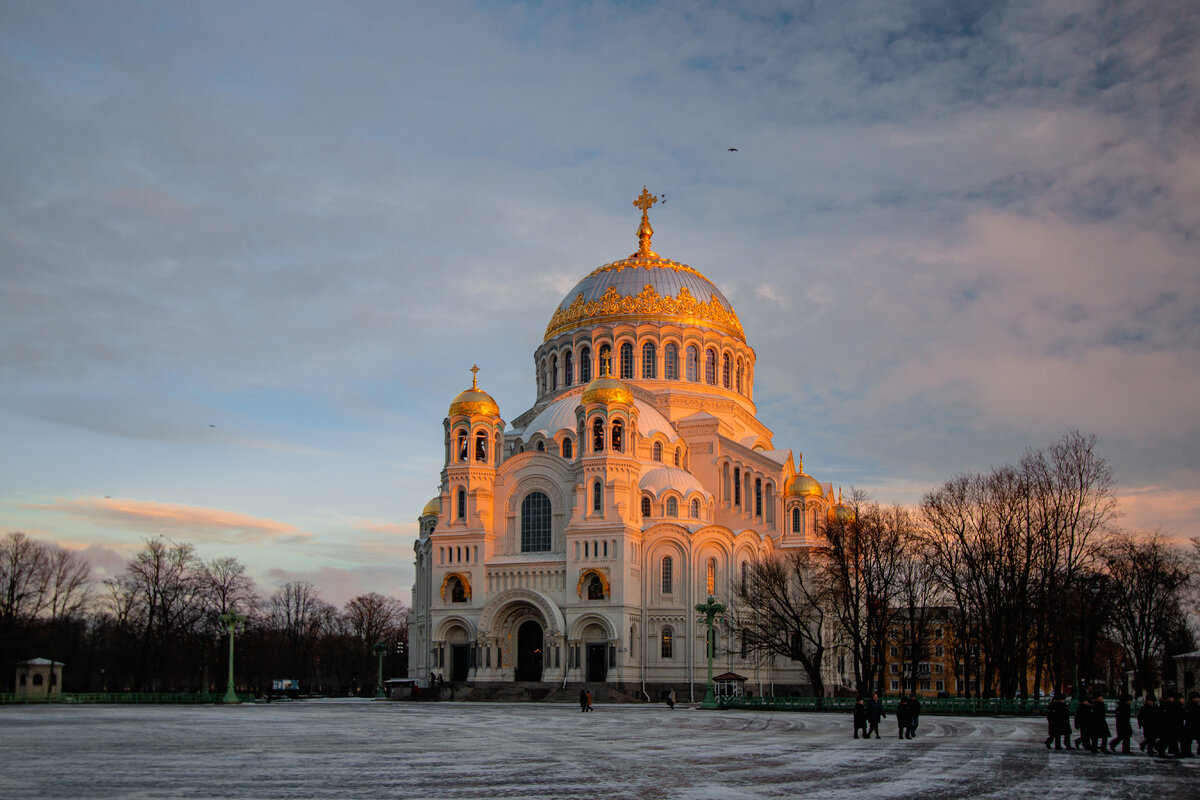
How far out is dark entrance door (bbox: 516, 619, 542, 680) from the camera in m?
55.9

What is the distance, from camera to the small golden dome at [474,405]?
58594mm

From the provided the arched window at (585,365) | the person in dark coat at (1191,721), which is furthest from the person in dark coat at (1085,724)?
the arched window at (585,365)

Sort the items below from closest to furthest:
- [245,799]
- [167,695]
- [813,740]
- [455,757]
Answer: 1. [245,799]
2. [455,757]
3. [813,740]
4. [167,695]

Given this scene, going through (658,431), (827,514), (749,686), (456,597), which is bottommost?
(749,686)

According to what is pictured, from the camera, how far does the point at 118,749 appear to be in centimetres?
2039

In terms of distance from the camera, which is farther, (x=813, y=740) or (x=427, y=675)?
(x=427, y=675)

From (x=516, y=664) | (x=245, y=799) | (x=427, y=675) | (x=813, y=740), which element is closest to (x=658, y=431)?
(x=516, y=664)

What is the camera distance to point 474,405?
58.7 metres

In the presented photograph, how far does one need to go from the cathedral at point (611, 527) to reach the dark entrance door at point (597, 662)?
7 centimetres

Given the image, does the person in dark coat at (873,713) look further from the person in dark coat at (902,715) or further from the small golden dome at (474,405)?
the small golden dome at (474,405)

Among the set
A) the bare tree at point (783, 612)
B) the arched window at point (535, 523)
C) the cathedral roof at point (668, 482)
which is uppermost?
the cathedral roof at point (668, 482)

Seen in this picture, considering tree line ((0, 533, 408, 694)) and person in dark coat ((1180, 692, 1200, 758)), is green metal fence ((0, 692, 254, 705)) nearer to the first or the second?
tree line ((0, 533, 408, 694))

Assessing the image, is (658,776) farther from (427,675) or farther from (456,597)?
(427,675)

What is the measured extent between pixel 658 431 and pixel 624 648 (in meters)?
12.2
